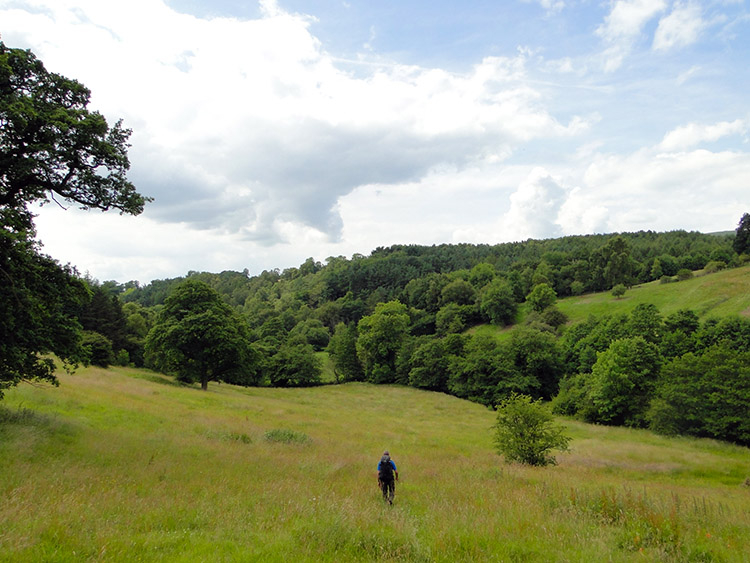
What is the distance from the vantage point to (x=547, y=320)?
83000 millimetres

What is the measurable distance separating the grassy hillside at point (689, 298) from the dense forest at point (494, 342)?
4.42m

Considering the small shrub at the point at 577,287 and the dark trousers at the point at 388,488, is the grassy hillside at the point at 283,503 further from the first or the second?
the small shrub at the point at 577,287

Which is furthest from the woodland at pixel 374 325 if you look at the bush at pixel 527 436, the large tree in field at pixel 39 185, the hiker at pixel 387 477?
the bush at pixel 527 436

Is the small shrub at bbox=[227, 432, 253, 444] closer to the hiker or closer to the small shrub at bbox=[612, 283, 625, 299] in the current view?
Result: the hiker

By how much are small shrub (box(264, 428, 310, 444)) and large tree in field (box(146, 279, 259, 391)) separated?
2150 cm

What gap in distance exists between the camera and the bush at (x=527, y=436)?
1864 cm

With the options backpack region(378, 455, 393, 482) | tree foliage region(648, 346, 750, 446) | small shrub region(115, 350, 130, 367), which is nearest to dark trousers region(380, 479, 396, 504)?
backpack region(378, 455, 393, 482)

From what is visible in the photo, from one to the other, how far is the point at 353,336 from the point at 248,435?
2547 inches

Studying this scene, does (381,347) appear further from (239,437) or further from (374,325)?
(239,437)

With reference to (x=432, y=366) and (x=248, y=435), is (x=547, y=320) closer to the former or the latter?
(x=432, y=366)

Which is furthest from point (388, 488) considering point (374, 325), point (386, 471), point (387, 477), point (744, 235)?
point (744, 235)

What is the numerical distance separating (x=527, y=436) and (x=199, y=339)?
32431 mm

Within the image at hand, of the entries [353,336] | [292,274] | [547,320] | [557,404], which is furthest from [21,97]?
[292,274]

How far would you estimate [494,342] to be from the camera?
223ft
